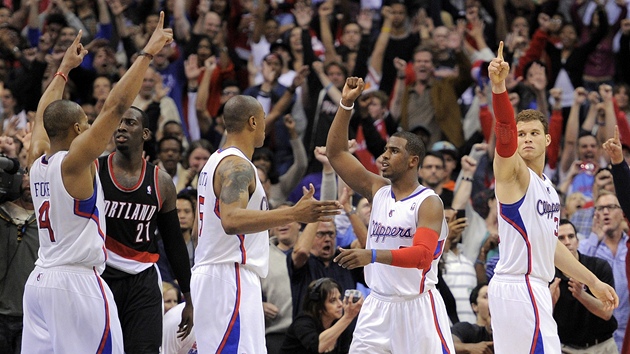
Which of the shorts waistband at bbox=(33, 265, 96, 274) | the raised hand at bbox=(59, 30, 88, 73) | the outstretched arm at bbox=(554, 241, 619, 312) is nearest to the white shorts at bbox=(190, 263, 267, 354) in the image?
the shorts waistband at bbox=(33, 265, 96, 274)

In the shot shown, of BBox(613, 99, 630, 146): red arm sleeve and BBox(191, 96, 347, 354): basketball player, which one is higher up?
BBox(613, 99, 630, 146): red arm sleeve

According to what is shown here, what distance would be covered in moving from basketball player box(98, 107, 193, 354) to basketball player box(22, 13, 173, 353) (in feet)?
1.98

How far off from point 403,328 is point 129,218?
2.34 metres

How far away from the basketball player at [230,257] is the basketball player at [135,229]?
878 mm

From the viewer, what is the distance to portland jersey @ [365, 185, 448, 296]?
802 centimetres

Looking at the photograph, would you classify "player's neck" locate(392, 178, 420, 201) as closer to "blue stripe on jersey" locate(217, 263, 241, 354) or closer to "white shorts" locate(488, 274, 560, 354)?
"white shorts" locate(488, 274, 560, 354)

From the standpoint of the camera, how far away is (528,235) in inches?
309

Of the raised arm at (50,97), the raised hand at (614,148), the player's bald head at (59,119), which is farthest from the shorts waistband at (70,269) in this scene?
the raised hand at (614,148)

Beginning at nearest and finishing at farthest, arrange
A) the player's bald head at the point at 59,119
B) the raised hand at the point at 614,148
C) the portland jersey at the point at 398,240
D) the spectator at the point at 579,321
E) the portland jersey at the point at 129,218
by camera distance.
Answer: the player's bald head at the point at 59,119 < the portland jersey at the point at 398,240 < the portland jersey at the point at 129,218 < the raised hand at the point at 614,148 < the spectator at the point at 579,321

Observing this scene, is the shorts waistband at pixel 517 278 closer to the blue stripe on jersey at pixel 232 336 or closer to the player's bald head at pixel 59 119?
the blue stripe on jersey at pixel 232 336

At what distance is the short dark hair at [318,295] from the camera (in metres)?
9.97

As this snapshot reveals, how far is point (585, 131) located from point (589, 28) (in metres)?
3.50

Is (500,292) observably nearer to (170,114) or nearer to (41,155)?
(41,155)

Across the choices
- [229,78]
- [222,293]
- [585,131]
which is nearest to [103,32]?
[229,78]
